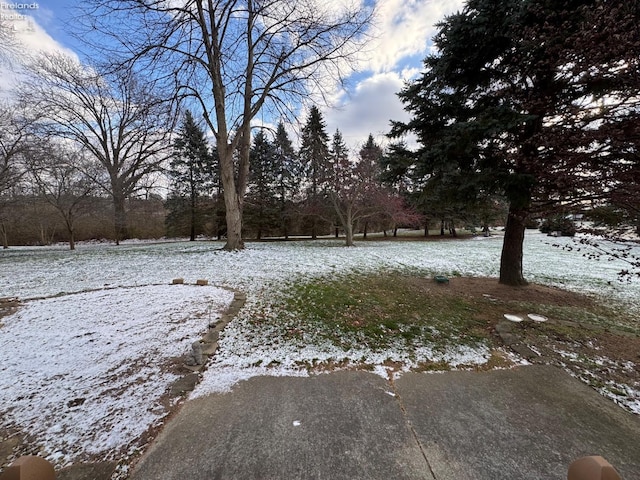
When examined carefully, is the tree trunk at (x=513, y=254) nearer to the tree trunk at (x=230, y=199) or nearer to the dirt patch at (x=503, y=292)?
the dirt patch at (x=503, y=292)

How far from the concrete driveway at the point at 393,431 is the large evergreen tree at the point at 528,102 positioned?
2.49 metres

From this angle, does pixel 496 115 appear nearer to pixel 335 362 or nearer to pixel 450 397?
pixel 450 397

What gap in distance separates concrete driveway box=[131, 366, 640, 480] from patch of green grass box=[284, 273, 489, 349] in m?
0.80

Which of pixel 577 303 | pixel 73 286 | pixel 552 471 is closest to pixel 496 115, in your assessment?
pixel 577 303

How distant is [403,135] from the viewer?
5.71 m

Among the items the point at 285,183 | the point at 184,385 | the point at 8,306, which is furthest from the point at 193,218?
the point at 184,385

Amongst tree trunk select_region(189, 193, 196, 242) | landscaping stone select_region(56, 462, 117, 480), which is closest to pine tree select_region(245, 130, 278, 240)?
tree trunk select_region(189, 193, 196, 242)

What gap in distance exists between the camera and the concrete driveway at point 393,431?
141 centimetres

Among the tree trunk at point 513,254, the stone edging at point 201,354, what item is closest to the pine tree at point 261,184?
the stone edging at point 201,354

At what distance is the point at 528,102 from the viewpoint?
349 centimetres

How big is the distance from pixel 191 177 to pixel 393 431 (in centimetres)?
2266

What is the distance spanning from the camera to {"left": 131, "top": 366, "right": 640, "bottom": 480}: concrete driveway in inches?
55.6

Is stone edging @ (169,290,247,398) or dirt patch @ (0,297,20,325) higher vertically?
dirt patch @ (0,297,20,325)

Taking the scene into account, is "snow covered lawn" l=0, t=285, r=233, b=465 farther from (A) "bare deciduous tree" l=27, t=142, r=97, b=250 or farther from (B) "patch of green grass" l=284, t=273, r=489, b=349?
(A) "bare deciduous tree" l=27, t=142, r=97, b=250
